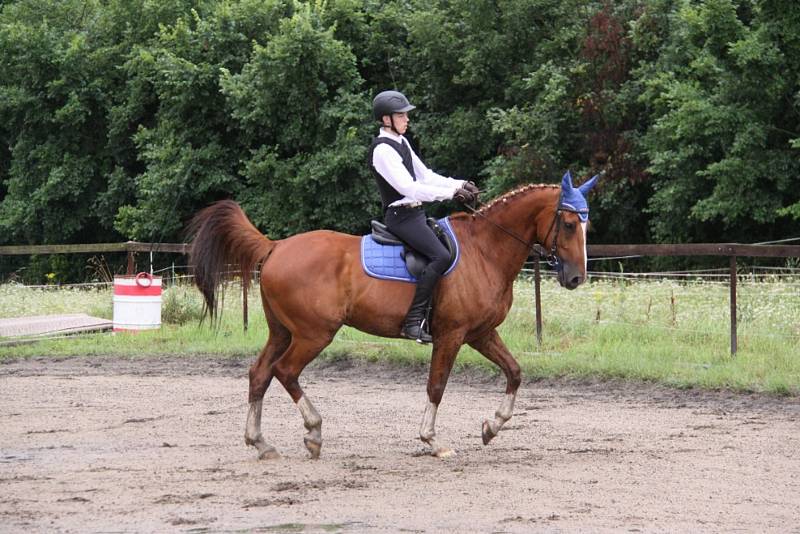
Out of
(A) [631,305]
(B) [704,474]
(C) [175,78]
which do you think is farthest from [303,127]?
(B) [704,474]

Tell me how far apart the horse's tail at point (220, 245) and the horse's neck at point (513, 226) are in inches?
69.9

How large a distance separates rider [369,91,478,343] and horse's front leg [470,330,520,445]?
57 centimetres

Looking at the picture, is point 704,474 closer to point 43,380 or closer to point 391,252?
point 391,252

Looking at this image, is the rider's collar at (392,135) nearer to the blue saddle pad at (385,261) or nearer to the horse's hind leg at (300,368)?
the blue saddle pad at (385,261)

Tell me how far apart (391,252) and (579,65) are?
2234 cm

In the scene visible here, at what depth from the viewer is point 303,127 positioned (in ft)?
Answer: 115

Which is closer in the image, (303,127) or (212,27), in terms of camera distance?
(303,127)

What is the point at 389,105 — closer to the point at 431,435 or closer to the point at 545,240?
the point at 545,240

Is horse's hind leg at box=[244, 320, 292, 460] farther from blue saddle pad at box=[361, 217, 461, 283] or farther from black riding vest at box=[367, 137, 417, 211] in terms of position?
black riding vest at box=[367, 137, 417, 211]

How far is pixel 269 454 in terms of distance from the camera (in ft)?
28.3

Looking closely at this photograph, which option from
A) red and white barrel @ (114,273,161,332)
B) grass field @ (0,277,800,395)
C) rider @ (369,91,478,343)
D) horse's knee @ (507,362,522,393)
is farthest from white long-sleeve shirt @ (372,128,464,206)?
red and white barrel @ (114,273,161,332)

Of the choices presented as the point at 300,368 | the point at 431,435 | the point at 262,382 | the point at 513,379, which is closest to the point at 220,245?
the point at 262,382

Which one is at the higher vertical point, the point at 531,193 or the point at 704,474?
the point at 531,193

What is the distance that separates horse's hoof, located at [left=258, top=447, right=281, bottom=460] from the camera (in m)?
8.62
